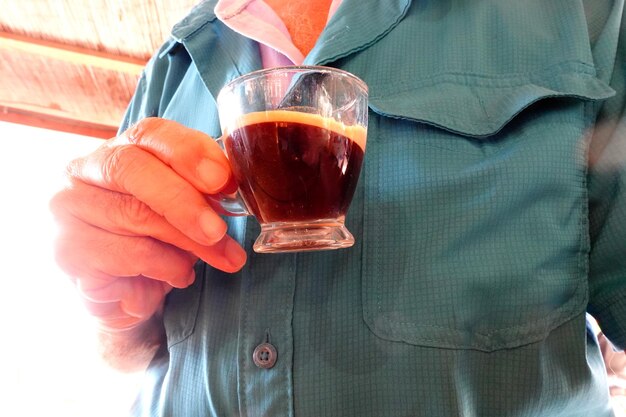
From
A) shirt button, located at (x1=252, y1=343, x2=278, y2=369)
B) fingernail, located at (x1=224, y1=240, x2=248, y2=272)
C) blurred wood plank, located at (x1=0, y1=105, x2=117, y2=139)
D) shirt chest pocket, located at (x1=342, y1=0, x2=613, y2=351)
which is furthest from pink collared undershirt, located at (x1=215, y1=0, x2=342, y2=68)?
blurred wood plank, located at (x1=0, y1=105, x2=117, y2=139)

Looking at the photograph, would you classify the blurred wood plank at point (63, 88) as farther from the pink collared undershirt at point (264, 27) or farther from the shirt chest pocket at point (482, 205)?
the shirt chest pocket at point (482, 205)

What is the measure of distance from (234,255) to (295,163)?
157 millimetres

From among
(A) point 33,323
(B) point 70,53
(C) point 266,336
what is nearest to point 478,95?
(C) point 266,336

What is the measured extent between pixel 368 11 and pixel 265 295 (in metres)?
0.44

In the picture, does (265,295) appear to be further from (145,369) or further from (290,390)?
(145,369)

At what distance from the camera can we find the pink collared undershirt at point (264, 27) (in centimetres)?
81

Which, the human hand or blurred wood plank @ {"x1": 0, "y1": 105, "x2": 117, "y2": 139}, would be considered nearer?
the human hand

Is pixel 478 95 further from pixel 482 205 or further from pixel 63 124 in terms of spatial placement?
pixel 63 124

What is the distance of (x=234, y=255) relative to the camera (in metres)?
0.62

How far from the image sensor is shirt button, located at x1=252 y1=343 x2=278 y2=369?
0.60 m

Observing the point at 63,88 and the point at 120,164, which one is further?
the point at 63,88

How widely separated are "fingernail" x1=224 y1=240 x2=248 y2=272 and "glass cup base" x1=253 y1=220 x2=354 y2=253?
62 millimetres

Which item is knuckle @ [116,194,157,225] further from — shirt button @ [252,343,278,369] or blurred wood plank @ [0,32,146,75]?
blurred wood plank @ [0,32,146,75]

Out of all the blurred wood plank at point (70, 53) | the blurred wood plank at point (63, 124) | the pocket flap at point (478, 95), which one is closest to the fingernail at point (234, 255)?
the pocket flap at point (478, 95)
